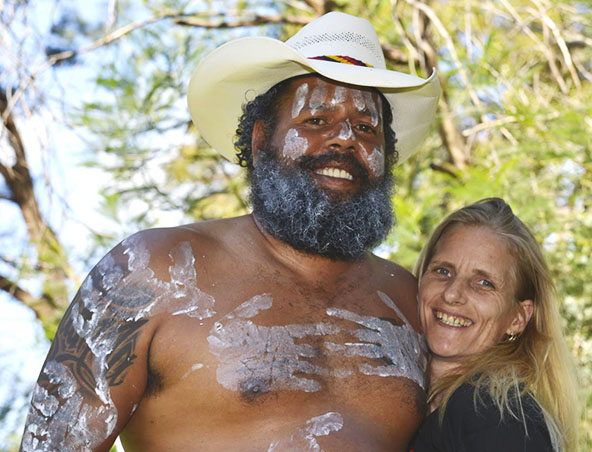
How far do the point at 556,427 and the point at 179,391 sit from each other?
3.81 feet

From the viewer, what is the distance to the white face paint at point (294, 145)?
2.44m

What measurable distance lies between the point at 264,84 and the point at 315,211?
59 cm

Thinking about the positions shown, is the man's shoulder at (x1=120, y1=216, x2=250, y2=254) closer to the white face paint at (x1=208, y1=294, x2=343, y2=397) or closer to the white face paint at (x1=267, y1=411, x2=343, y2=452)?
the white face paint at (x1=208, y1=294, x2=343, y2=397)

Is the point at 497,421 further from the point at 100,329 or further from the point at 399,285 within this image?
the point at 100,329

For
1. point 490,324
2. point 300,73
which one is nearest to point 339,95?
point 300,73

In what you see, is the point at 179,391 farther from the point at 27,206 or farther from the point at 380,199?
the point at 27,206

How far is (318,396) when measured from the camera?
213cm

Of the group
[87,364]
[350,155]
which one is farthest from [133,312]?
[350,155]

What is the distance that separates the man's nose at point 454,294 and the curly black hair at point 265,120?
0.61m

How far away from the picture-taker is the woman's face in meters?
2.47

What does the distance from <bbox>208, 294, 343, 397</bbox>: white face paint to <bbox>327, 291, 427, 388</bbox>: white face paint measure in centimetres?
13

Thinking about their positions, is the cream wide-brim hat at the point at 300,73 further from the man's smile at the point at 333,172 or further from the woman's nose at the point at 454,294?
the woman's nose at the point at 454,294

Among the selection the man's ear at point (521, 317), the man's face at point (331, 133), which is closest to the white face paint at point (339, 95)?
the man's face at point (331, 133)

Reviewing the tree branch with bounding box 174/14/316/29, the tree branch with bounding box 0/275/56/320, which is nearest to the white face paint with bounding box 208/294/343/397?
the tree branch with bounding box 174/14/316/29
